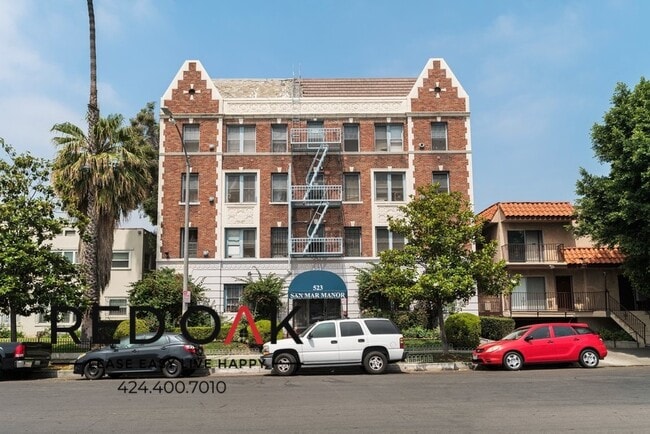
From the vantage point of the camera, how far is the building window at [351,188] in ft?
103

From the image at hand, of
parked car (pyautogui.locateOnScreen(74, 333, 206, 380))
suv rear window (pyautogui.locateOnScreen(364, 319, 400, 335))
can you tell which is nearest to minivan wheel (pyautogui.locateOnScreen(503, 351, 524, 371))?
suv rear window (pyautogui.locateOnScreen(364, 319, 400, 335))

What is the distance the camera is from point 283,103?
31906 mm

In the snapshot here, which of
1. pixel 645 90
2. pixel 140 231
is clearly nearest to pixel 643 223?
pixel 645 90

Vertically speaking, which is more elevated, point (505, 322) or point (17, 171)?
point (17, 171)

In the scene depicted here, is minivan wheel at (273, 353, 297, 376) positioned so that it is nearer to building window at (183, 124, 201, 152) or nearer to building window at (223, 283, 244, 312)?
building window at (223, 283, 244, 312)

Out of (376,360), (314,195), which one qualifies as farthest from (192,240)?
(376,360)

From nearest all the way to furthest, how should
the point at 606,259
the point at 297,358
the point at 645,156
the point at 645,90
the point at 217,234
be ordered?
the point at 297,358
the point at 645,156
the point at 645,90
the point at 606,259
the point at 217,234

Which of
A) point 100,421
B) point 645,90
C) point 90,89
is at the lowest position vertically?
point 100,421

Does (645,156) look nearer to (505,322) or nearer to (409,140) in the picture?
(505,322)

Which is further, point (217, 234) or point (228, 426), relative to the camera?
point (217, 234)

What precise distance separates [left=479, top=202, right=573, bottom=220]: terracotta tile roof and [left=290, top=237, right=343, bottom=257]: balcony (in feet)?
Result: 26.0

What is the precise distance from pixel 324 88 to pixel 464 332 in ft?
57.7

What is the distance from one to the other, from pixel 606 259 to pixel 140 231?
84.5ft

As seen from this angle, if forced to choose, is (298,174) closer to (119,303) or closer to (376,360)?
(119,303)
